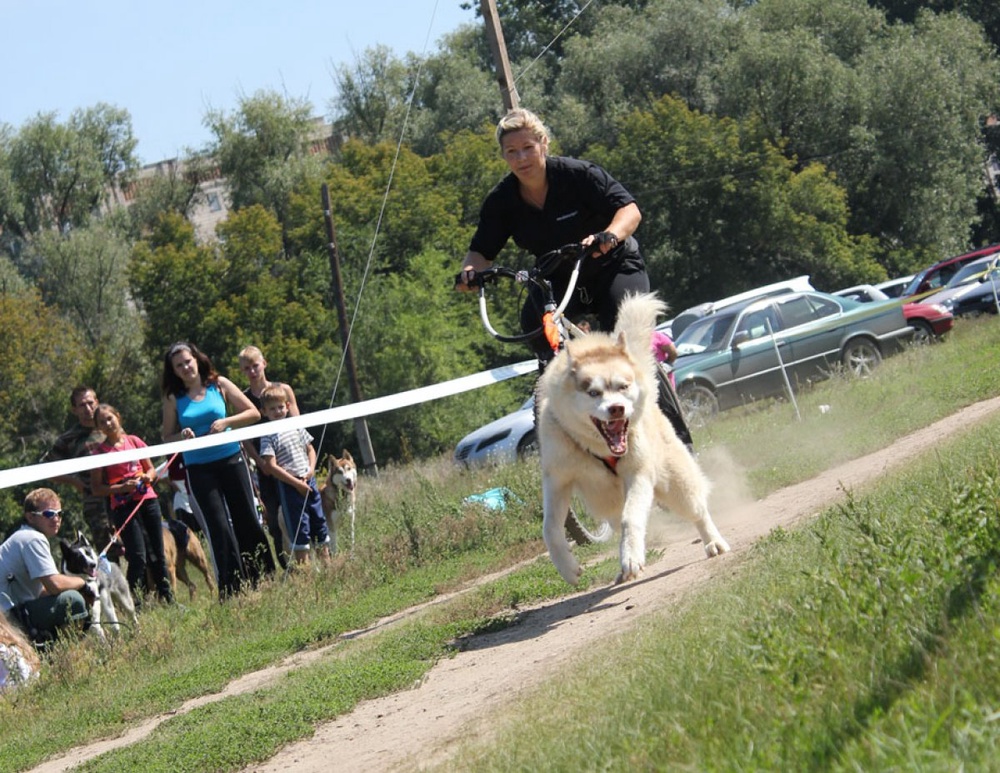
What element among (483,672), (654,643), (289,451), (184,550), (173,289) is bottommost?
(184,550)

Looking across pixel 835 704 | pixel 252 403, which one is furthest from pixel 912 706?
pixel 252 403

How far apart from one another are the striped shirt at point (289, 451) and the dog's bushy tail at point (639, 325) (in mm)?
4902

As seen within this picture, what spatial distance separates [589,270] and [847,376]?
12042 mm

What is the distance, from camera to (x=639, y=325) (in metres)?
7.10

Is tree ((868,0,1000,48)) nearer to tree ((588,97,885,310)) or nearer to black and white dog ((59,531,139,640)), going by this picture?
tree ((588,97,885,310))

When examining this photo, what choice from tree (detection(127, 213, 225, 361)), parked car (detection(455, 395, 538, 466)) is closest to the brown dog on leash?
parked car (detection(455, 395, 538, 466))

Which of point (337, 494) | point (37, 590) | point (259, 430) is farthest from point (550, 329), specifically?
point (337, 494)

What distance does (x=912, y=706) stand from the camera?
119 inches

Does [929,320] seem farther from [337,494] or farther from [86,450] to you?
[86,450]

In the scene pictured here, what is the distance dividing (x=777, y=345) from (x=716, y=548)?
13752 mm

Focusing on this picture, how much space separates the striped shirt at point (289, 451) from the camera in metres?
11.3

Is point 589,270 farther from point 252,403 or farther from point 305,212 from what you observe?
point 305,212

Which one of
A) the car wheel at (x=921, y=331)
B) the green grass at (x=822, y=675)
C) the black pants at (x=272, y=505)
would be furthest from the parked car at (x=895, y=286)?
the green grass at (x=822, y=675)

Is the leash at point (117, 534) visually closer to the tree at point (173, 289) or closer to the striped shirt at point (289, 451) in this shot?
the striped shirt at point (289, 451)
